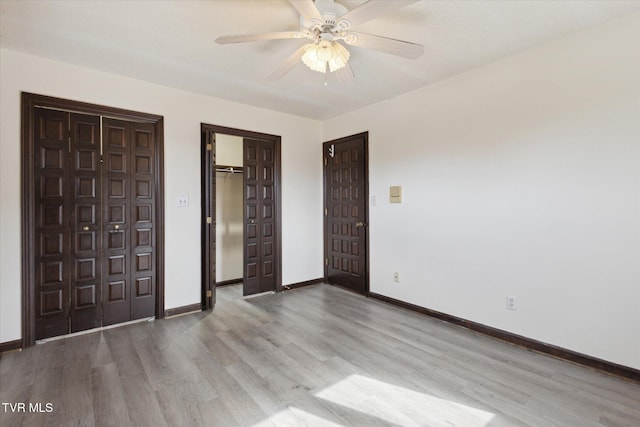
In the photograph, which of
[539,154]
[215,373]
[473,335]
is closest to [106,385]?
[215,373]

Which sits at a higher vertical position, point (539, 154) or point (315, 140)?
point (315, 140)

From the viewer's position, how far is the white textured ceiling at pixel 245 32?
1.98 meters

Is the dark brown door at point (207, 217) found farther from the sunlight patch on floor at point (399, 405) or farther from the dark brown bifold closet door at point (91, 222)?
the sunlight patch on floor at point (399, 405)

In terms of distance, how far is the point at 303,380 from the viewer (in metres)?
2.11

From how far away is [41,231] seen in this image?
8.83ft

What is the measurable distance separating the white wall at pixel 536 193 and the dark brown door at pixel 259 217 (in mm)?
1772

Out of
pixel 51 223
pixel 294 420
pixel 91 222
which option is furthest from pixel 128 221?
pixel 294 420

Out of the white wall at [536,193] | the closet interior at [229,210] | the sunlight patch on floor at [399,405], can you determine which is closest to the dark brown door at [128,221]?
the closet interior at [229,210]

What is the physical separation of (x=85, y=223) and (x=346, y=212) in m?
3.05

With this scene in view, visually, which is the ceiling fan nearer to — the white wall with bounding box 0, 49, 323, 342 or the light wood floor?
the white wall with bounding box 0, 49, 323, 342

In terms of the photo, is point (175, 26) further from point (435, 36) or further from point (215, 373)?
point (215, 373)

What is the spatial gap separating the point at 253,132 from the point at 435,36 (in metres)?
2.47

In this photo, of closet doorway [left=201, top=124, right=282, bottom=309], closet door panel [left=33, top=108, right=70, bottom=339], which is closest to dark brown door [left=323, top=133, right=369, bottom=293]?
closet doorway [left=201, top=124, right=282, bottom=309]

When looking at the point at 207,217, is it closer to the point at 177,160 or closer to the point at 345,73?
the point at 177,160
